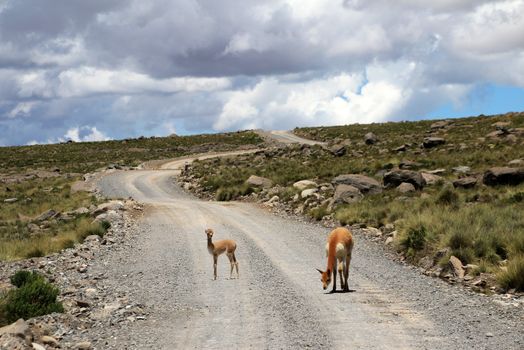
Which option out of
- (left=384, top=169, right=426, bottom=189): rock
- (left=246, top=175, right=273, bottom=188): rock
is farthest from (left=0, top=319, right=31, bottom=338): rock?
(left=246, top=175, right=273, bottom=188): rock

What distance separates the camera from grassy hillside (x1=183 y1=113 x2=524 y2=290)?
1570 cm

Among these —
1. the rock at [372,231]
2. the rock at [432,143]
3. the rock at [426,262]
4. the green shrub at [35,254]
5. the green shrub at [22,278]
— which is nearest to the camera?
the green shrub at [22,278]

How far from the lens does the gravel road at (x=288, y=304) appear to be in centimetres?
939

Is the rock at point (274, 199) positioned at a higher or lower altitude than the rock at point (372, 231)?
higher

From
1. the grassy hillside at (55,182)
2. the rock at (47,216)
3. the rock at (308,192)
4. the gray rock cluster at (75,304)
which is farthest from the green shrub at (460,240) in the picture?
the rock at (47,216)

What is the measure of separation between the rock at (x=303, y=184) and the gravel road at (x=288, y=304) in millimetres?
11036

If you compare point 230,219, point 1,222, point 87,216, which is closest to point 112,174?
point 1,222

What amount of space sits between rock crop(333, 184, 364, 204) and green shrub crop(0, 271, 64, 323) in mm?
17873

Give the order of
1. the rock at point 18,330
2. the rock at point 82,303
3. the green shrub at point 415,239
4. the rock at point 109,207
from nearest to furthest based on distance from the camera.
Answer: the rock at point 18,330
the rock at point 82,303
the green shrub at point 415,239
the rock at point 109,207

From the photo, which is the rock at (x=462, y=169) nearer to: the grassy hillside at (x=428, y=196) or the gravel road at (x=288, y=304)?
the grassy hillside at (x=428, y=196)

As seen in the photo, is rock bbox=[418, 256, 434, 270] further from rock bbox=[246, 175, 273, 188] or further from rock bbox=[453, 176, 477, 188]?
rock bbox=[246, 175, 273, 188]

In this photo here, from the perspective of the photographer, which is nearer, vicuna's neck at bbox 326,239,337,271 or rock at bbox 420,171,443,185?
→ vicuna's neck at bbox 326,239,337,271

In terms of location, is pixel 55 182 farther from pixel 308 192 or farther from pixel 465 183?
pixel 465 183

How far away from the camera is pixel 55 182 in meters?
54.4
